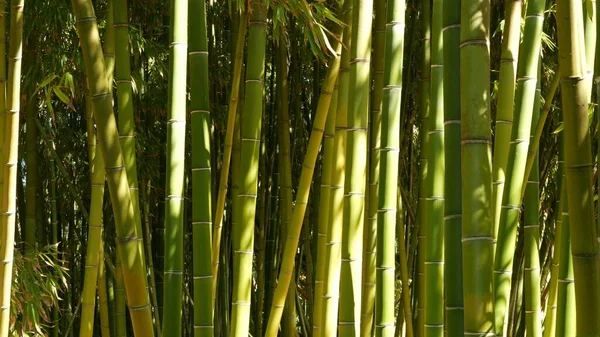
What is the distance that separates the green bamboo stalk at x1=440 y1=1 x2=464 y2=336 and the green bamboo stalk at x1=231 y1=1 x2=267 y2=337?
0.87 m

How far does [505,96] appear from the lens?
1.76 meters

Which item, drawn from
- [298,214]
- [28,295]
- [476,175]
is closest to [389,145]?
[298,214]

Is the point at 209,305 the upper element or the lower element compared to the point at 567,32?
lower

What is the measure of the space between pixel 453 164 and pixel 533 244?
0.98 m

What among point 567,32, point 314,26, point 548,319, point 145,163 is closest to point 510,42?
point 567,32

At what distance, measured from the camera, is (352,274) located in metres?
2.08

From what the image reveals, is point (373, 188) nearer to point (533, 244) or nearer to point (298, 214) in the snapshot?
point (298, 214)

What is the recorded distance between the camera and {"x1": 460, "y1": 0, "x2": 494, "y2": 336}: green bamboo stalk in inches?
47.9

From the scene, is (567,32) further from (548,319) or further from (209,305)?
(548,319)

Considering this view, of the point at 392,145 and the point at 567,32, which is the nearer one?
the point at 567,32

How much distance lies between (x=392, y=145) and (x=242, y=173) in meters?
0.46

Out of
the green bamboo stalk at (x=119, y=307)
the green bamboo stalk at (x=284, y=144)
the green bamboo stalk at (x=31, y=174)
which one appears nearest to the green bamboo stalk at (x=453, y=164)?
the green bamboo stalk at (x=284, y=144)

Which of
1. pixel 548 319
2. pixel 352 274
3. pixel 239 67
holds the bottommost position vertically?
pixel 548 319

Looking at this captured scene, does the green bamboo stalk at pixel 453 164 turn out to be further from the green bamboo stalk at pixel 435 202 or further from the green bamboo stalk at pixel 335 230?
the green bamboo stalk at pixel 335 230
